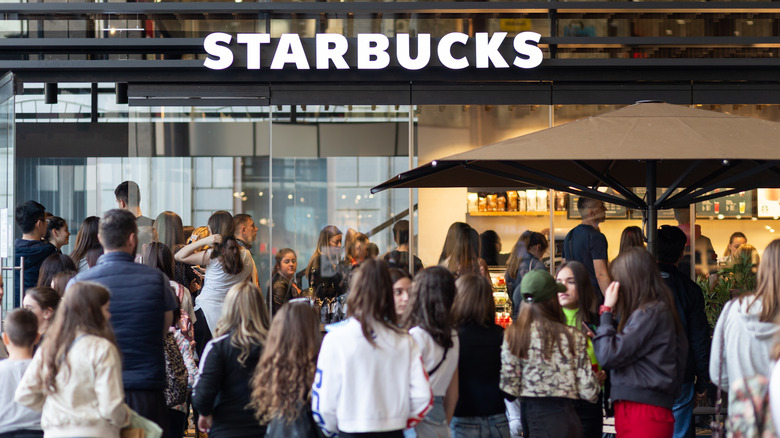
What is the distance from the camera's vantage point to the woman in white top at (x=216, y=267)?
8625 mm

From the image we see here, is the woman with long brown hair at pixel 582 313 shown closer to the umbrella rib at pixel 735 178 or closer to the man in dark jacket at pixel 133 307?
the umbrella rib at pixel 735 178

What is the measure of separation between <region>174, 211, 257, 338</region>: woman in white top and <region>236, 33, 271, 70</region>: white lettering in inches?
83.5

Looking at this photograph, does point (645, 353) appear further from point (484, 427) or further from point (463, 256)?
point (463, 256)

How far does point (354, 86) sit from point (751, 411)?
6869mm

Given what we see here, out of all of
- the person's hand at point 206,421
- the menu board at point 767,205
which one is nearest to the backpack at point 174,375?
the person's hand at point 206,421

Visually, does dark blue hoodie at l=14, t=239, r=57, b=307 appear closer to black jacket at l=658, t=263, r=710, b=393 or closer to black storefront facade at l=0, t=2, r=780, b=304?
black storefront facade at l=0, t=2, r=780, b=304

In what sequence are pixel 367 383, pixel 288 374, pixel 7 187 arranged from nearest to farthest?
1. pixel 367 383
2. pixel 288 374
3. pixel 7 187

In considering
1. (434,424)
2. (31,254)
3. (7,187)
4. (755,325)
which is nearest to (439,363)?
(434,424)

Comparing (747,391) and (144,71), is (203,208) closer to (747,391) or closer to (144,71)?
(144,71)

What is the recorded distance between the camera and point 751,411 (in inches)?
182

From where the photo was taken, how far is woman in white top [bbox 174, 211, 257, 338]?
340 inches

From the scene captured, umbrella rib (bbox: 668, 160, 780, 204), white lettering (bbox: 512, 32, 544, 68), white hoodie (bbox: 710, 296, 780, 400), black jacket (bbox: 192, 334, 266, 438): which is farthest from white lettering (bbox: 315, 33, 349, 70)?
white hoodie (bbox: 710, 296, 780, 400)

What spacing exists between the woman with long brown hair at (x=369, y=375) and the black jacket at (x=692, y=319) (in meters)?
3.01

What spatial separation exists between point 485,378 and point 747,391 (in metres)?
1.49
